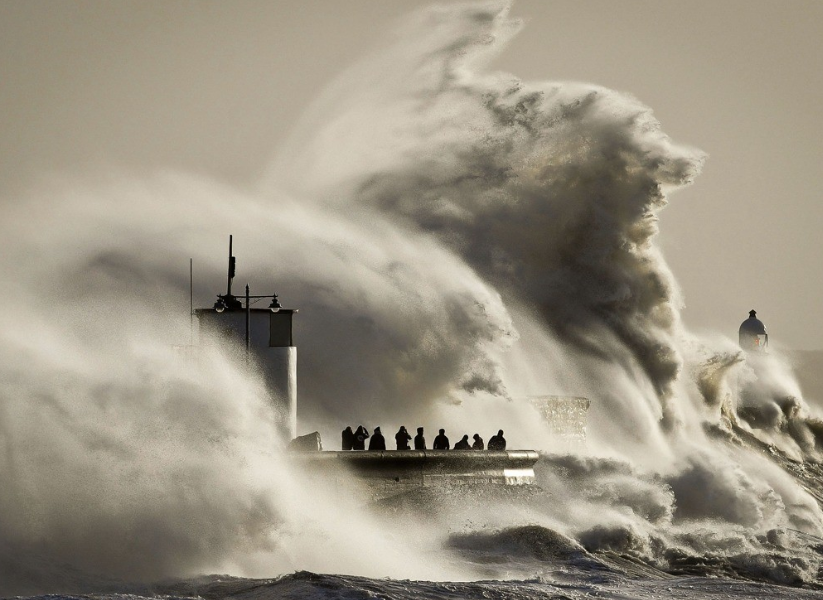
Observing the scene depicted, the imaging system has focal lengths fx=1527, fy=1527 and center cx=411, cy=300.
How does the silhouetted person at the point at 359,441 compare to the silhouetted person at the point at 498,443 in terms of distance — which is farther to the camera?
the silhouetted person at the point at 498,443

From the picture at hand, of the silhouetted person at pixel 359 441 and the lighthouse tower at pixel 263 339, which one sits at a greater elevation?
the lighthouse tower at pixel 263 339

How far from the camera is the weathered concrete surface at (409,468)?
1942 centimetres

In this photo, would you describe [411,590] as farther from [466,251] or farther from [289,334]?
[466,251]

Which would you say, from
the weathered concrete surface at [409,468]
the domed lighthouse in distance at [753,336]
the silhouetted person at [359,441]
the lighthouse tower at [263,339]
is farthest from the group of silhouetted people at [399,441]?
the domed lighthouse in distance at [753,336]

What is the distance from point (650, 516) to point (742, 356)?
1580cm

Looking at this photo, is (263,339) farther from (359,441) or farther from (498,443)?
(498,443)

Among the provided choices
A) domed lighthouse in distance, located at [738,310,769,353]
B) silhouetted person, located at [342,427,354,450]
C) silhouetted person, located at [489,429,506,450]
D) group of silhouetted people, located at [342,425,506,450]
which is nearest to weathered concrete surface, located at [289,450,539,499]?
silhouetted person, located at [489,429,506,450]

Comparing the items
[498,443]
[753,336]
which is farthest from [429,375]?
[753,336]

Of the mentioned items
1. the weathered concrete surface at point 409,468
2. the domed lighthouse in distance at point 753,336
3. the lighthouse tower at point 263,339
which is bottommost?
the weathered concrete surface at point 409,468

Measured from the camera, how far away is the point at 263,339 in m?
20.3

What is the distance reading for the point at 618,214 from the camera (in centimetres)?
3225

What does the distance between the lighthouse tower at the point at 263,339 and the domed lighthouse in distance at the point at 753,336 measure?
4235 cm

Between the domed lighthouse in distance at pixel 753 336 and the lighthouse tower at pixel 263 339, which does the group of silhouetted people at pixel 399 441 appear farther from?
the domed lighthouse in distance at pixel 753 336

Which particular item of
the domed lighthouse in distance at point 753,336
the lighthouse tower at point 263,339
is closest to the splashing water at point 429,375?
the lighthouse tower at point 263,339
